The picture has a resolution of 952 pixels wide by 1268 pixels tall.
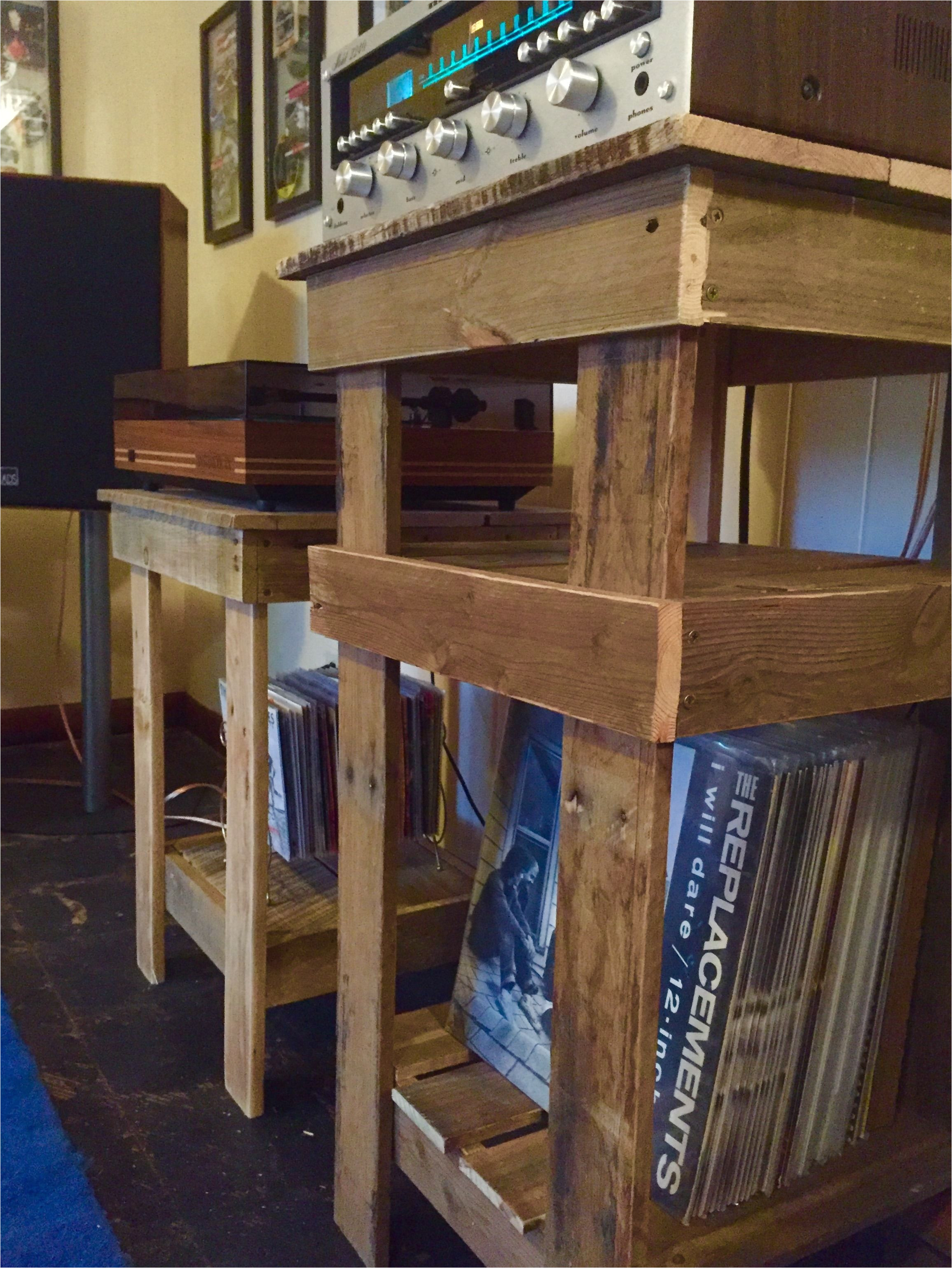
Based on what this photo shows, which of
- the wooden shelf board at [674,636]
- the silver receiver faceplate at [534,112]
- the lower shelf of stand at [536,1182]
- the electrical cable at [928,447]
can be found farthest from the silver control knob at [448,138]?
the lower shelf of stand at [536,1182]

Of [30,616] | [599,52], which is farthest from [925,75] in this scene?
[30,616]

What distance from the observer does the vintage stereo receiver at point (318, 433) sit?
105 centimetres

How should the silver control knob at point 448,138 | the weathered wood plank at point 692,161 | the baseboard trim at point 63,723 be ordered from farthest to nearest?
the baseboard trim at point 63,723 < the silver control knob at point 448,138 < the weathered wood plank at point 692,161

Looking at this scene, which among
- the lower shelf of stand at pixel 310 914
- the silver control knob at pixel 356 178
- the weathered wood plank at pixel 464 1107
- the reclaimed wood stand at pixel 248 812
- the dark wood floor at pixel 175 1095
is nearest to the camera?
the silver control knob at pixel 356 178

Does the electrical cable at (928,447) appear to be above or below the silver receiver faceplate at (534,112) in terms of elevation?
below

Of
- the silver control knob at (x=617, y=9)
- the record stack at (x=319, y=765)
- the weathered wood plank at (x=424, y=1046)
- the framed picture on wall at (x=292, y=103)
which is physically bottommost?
the weathered wood plank at (x=424, y=1046)

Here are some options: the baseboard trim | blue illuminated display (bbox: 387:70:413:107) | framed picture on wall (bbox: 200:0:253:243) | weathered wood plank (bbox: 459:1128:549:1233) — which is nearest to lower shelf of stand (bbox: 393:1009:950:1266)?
weathered wood plank (bbox: 459:1128:549:1233)

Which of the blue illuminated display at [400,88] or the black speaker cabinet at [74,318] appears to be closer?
the blue illuminated display at [400,88]

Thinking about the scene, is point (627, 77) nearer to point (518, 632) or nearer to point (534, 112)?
point (534, 112)

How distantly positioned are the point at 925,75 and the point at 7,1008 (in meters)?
1.43

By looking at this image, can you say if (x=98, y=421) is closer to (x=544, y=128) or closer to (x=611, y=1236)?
(x=544, y=128)

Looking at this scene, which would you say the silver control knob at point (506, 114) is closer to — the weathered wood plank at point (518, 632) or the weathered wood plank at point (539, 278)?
the weathered wood plank at point (539, 278)

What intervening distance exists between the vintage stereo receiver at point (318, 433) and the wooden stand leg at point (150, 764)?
0.23 metres

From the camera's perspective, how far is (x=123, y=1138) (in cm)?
113
